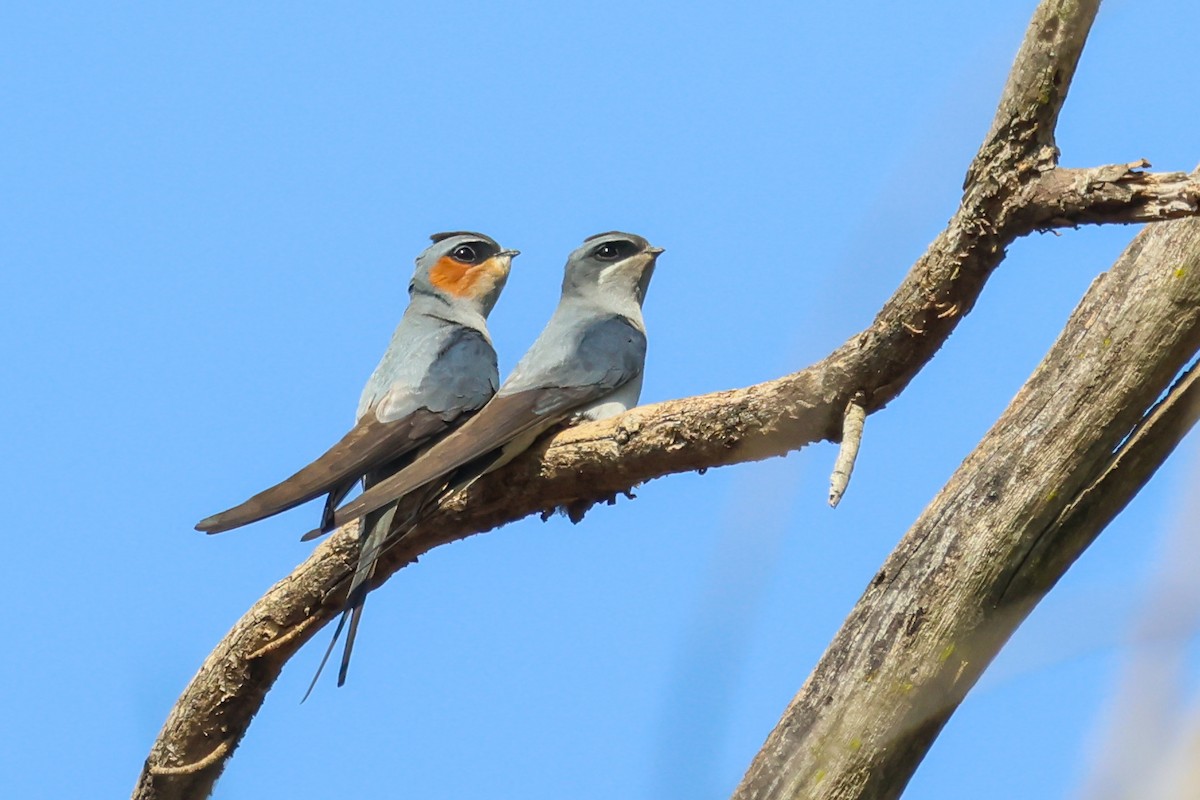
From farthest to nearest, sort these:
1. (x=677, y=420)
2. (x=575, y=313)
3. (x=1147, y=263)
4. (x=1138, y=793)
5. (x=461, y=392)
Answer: (x=575, y=313)
(x=461, y=392)
(x=677, y=420)
(x=1147, y=263)
(x=1138, y=793)

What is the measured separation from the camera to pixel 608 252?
7984mm

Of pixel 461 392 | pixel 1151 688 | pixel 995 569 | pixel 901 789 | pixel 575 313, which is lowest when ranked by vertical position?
pixel 1151 688

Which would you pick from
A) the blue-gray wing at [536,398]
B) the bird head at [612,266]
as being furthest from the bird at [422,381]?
the bird head at [612,266]

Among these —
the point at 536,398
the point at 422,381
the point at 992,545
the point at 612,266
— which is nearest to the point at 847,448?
the point at 992,545

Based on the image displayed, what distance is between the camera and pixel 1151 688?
4.91 ft

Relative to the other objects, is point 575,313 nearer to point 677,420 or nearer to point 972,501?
point 677,420

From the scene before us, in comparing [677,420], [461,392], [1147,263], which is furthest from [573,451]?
[1147,263]

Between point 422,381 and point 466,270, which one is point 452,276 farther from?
point 422,381

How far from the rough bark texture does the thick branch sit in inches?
1.0

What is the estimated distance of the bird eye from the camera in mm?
7969

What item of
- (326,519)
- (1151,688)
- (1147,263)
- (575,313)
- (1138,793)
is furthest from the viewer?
(575,313)

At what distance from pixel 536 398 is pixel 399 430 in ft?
2.37

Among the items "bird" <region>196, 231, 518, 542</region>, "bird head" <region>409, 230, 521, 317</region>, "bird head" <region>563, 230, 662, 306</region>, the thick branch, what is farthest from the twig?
"bird head" <region>409, 230, 521, 317</region>

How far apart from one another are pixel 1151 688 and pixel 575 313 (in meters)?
6.10
